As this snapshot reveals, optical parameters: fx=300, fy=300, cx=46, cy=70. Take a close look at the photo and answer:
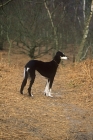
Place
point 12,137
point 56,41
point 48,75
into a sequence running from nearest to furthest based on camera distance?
point 12,137 → point 48,75 → point 56,41

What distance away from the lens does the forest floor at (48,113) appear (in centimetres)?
590

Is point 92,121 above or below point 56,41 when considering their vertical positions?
above

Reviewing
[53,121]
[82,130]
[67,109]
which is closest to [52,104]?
[67,109]

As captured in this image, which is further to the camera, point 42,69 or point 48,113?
point 42,69

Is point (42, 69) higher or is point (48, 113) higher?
point (42, 69)

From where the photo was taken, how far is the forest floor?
19.4 ft

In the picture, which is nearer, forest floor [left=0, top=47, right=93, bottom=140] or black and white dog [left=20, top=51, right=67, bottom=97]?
forest floor [left=0, top=47, right=93, bottom=140]

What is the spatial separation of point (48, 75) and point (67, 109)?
195 cm

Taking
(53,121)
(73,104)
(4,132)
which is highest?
(4,132)

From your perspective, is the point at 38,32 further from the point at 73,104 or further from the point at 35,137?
the point at 35,137

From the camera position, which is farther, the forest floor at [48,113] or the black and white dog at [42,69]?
the black and white dog at [42,69]

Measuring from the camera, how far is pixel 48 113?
7570 millimetres

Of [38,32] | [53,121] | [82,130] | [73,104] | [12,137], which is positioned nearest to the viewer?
[12,137]

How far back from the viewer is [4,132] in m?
5.61
